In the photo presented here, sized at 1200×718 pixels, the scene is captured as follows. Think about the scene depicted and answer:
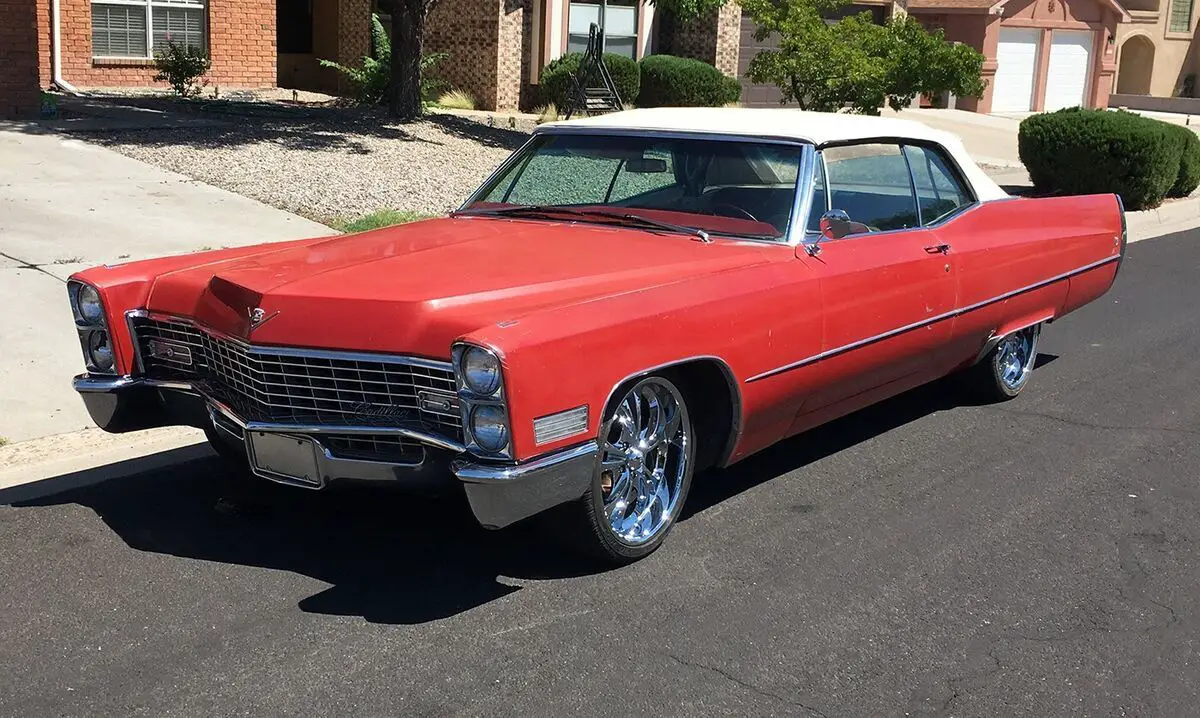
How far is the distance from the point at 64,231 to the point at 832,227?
23.2ft

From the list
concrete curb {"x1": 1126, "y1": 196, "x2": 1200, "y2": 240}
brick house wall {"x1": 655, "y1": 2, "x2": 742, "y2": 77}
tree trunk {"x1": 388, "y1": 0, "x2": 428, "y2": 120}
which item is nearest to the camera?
concrete curb {"x1": 1126, "y1": 196, "x2": 1200, "y2": 240}

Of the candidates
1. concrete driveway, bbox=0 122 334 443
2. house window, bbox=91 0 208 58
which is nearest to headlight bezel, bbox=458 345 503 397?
concrete driveway, bbox=0 122 334 443

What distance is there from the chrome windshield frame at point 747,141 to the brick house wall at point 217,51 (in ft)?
48.6

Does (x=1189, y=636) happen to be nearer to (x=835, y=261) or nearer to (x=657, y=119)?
(x=835, y=261)

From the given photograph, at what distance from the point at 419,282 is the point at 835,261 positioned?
189cm

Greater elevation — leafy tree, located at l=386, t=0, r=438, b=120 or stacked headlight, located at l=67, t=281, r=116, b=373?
leafy tree, located at l=386, t=0, r=438, b=120

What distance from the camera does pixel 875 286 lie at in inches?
236

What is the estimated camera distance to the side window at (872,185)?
6.21 m

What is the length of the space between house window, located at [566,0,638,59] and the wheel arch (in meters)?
19.1

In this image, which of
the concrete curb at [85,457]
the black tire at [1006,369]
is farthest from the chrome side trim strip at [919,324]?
the concrete curb at [85,457]

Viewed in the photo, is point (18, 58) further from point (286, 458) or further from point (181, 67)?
point (286, 458)

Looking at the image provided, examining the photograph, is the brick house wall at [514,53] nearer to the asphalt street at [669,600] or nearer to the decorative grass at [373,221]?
the decorative grass at [373,221]

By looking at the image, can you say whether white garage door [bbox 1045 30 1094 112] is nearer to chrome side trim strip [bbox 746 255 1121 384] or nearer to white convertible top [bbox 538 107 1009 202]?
chrome side trim strip [bbox 746 255 1121 384]

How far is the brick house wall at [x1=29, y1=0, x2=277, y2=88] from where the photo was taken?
780 inches
